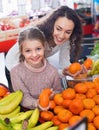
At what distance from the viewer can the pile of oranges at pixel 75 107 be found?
146cm

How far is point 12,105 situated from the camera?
163 centimetres

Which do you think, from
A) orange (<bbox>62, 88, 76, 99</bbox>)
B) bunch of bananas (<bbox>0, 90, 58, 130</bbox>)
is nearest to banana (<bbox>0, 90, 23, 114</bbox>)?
bunch of bananas (<bbox>0, 90, 58, 130</bbox>)

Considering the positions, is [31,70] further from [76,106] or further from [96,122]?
[96,122]

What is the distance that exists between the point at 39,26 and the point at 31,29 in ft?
0.81

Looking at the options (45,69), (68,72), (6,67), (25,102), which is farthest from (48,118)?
(6,67)

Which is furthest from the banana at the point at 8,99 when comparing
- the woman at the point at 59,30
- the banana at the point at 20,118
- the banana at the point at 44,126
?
the woman at the point at 59,30

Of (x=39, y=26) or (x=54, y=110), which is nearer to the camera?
(x=54, y=110)

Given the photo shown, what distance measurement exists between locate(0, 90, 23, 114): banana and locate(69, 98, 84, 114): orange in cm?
32

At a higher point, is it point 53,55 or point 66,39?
point 66,39

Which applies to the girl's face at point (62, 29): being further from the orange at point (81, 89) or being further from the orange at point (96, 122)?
the orange at point (96, 122)

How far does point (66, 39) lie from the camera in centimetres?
213

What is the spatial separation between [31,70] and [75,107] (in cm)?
41

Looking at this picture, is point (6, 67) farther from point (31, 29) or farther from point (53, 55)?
point (31, 29)

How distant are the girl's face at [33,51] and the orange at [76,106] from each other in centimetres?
38
